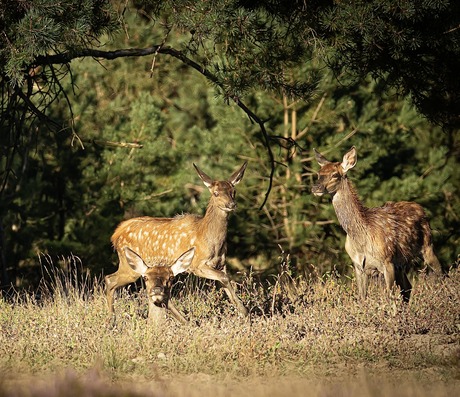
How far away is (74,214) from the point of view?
18.0 m

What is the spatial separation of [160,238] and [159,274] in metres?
1.62

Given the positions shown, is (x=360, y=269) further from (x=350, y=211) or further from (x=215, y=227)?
(x=215, y=227)

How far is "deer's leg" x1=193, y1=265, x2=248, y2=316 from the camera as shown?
10.6 metres

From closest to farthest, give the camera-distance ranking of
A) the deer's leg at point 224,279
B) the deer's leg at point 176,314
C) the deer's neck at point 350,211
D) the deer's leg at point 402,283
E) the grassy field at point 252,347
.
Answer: the grassy field at point 252,347
the deer's leg at point 176,314
the deer's leg at point 224,279
the deer's neck at point 350,211
the deer's leg at point 402,283

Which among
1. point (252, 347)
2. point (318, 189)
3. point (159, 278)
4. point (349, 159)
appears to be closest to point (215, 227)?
point (318, 189)

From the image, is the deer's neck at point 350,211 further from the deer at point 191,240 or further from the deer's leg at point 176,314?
the deer's leg at point 176,314

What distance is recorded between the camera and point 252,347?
30.0 ft

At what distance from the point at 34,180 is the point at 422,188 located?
7.02 metres

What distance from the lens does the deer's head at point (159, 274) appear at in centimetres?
982

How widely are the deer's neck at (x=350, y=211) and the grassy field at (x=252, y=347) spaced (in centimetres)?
92

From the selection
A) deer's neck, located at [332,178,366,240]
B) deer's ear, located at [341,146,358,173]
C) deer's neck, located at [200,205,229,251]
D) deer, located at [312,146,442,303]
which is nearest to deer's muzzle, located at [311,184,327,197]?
deer, located at [312,146,442,303]

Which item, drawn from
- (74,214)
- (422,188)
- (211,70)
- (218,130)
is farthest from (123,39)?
→ (211,70)

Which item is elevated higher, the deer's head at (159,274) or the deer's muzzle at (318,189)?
the deer's muzzle at (318,189)

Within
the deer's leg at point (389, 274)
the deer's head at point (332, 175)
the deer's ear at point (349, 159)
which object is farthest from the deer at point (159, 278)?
the deer's ear at point (349, 159)
